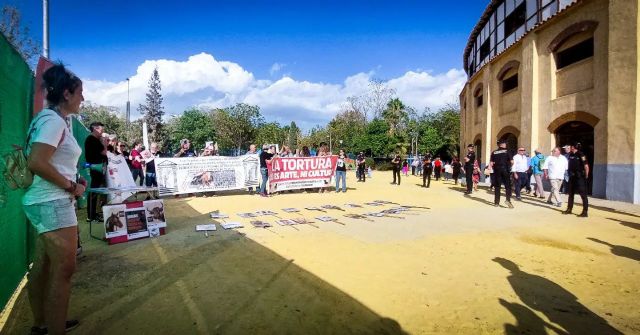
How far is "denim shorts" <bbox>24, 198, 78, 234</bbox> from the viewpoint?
2387mm

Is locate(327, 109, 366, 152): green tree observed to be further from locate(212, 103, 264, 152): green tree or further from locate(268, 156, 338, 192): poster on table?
locate(268, 156, 338, 192): poster on table

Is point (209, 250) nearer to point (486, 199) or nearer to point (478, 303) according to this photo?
point (478, 303)

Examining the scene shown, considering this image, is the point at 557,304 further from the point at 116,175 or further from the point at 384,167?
the point at 384,167

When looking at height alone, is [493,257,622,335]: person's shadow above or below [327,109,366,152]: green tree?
below

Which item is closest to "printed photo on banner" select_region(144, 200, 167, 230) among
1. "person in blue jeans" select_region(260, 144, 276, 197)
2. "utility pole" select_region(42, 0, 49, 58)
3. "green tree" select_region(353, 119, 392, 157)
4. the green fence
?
the green fence

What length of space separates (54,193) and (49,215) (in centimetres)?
15

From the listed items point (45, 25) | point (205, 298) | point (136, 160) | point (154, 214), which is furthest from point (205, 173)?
point (205, 298)

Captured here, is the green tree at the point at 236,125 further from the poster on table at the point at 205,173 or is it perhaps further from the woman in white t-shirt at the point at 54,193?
the woman in white t-shirt at the point at 54,193

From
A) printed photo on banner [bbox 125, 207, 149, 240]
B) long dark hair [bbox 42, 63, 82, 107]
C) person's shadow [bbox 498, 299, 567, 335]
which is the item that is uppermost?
long dark hair [bbox 42, 63, 82, 107]

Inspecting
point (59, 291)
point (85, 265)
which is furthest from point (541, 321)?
point (85, 265)

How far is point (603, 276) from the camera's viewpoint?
4465mm

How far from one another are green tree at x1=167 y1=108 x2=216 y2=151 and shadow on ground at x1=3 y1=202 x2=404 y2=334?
6396 cm

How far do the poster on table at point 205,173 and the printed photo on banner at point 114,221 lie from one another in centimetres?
632

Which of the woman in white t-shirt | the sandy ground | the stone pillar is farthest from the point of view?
the stone pillar
